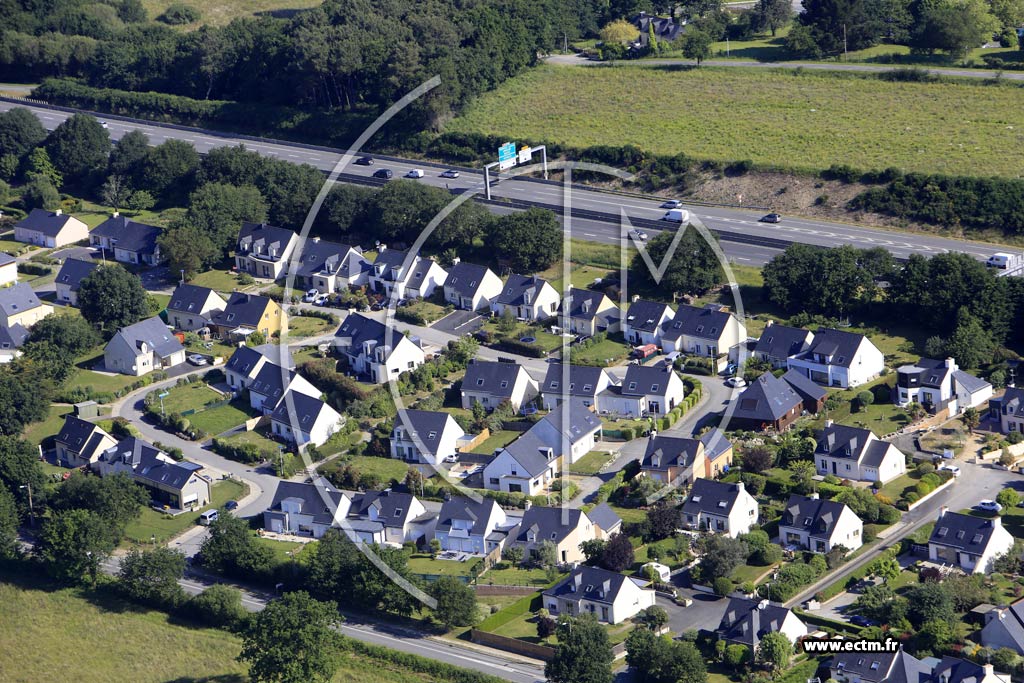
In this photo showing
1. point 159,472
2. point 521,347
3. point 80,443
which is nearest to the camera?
point 159,472

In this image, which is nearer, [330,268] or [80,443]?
[80,443]

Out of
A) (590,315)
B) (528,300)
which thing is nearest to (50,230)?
(528,300)

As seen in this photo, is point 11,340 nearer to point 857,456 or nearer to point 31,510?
point 31,510

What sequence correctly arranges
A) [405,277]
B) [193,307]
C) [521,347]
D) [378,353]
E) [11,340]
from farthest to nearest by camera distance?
[405,277] → [193,307] → [11,340] → [521,347] → [378,353]

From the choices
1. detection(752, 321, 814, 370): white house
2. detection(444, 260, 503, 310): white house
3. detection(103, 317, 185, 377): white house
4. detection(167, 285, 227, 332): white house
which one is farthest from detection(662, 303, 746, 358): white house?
detection(103, 317, 185, 377): white house

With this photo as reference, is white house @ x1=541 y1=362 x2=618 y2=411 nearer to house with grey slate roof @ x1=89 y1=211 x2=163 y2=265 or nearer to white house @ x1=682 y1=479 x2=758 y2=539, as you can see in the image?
white house @ x1=682 y1=479 x2=758 y2=539

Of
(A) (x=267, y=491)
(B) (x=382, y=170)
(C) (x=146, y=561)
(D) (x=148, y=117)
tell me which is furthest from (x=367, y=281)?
(D) (x=148, y=117)
